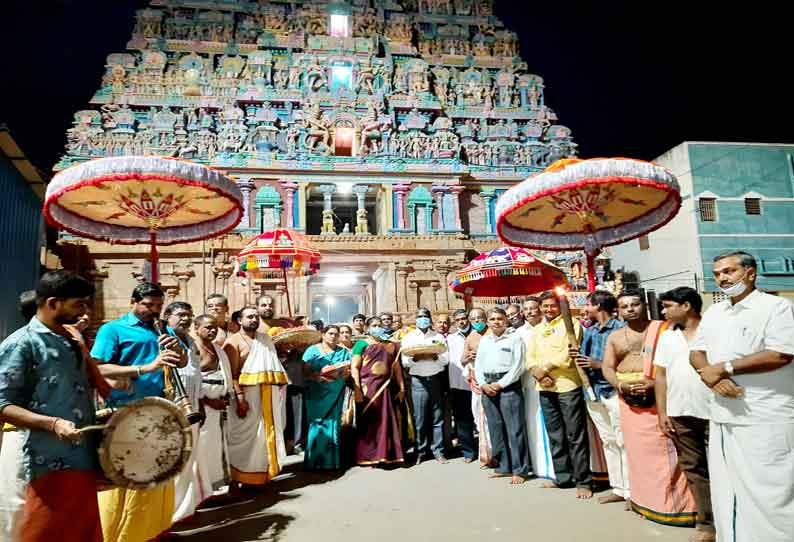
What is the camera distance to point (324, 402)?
5762mm

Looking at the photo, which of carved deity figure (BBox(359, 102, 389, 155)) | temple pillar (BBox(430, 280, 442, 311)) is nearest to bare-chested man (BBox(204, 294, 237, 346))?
temple pillar (BBox(430, 280, 442, 311))

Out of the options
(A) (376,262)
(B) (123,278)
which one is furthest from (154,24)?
(A) (376,262)

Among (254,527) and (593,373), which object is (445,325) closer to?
(593,373)

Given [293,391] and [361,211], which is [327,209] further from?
[293,391]

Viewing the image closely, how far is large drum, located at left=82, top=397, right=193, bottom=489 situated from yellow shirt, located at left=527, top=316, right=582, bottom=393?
3.24 metres

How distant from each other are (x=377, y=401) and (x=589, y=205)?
10.8ft

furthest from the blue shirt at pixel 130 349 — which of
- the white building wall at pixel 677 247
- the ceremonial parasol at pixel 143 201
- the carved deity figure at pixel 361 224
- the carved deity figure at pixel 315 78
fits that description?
the carved deity figure at pixel 315 78

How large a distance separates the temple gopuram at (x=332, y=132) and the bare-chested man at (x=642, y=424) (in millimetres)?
12681

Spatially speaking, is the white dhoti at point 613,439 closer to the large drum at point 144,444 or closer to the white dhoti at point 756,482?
the white dhoti at point 756,482

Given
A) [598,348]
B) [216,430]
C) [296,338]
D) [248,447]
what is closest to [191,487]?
[216,430]

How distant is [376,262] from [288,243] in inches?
274

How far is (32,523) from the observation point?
2082 mm

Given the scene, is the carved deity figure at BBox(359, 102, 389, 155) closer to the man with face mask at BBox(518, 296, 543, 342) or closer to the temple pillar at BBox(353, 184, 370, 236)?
the temple pillar at BBox(353, 184, 370, 236)

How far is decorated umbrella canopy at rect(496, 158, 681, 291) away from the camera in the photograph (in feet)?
16.0
